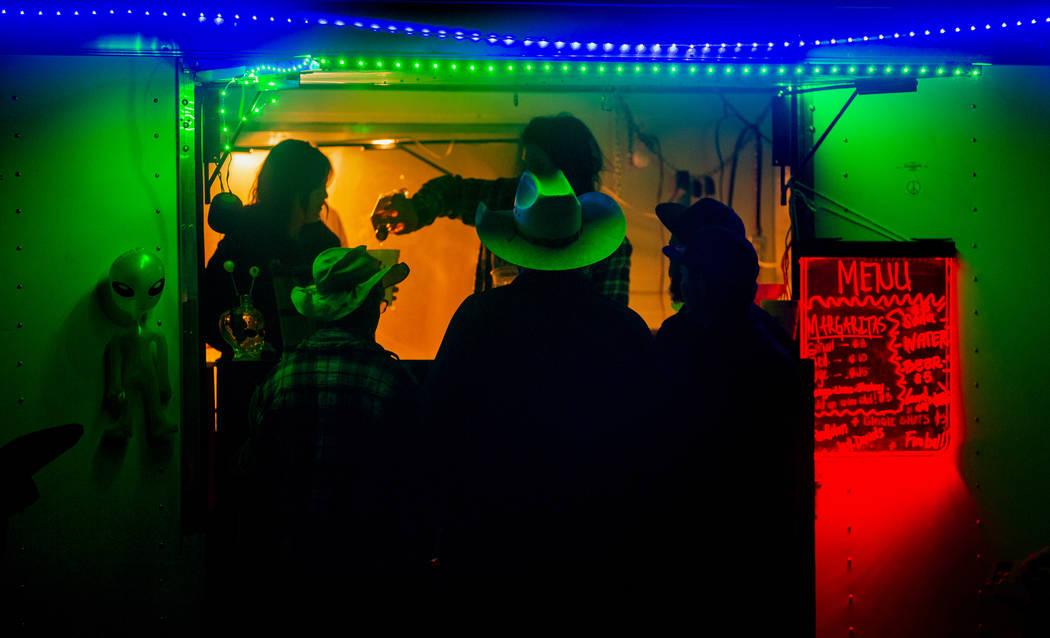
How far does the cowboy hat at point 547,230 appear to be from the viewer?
2605 millimetres

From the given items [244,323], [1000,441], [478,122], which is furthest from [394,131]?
[1000,441]

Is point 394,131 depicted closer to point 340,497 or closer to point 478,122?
point 478,122

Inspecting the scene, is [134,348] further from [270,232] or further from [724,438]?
[724,438]

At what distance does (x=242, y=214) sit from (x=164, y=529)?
1.75 meters

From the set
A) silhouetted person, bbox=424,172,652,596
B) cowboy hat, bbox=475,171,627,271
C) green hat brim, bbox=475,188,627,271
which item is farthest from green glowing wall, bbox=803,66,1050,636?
silhouetted person, bbox=424,172,652,596

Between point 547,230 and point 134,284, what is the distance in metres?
2.27

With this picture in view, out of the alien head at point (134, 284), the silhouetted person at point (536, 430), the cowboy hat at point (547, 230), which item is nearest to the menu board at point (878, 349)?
the cowboy hat at point (547, 230)

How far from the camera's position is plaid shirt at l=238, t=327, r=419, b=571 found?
2713 mm

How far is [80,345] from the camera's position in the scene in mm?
3924

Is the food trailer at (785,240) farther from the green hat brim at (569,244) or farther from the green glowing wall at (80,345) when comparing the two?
the green hat brim at (569,244)

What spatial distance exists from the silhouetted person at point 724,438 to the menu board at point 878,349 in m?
1.74

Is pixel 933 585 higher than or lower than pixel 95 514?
lower

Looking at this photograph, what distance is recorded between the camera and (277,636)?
300cm

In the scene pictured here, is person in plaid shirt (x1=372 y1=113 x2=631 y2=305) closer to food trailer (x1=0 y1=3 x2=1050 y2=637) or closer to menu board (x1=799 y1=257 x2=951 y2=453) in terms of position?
food trailer (x1=0 y1=3 x2=1050 y2=637)
